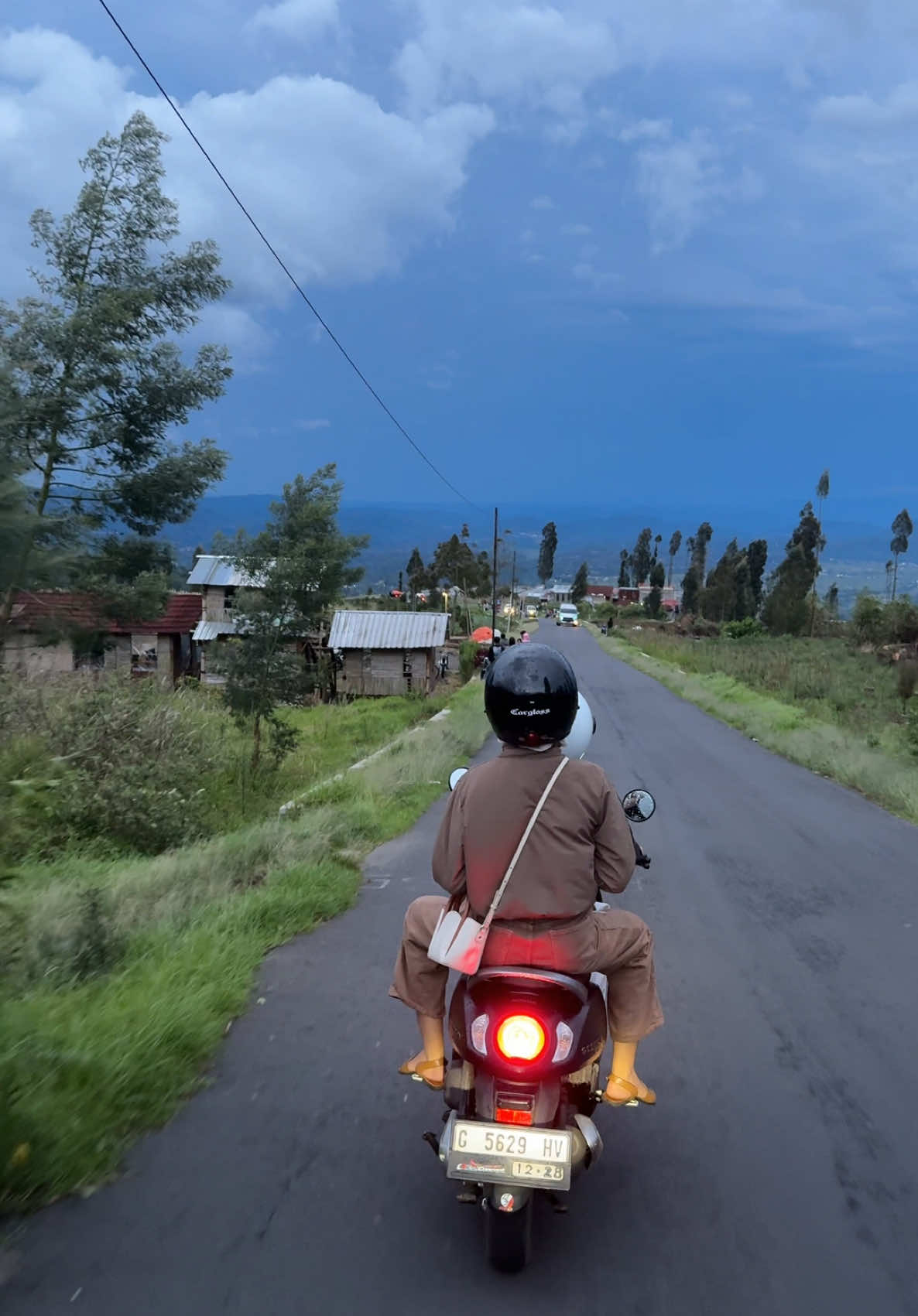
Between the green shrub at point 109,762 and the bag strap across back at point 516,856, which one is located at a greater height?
the bag strap across back at point 516,856

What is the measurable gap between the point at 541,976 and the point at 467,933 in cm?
27

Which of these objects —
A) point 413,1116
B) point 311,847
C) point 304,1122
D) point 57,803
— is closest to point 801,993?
point 413,1116

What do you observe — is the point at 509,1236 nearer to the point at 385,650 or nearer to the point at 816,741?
the point at 816,741

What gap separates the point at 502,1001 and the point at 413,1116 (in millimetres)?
1328

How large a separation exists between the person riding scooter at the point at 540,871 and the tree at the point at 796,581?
77.6 meters

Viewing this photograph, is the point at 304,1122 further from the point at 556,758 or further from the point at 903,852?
the point at 903,852

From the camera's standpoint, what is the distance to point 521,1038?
A: 312 centimetres

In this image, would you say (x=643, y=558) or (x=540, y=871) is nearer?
(x=540, y=871)

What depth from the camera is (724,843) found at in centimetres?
996

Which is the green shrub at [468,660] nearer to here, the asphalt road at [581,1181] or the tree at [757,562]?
the asphalt road at [581,1181]

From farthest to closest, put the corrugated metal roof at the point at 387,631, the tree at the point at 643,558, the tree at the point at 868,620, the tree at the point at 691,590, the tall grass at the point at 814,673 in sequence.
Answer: the tree at the point at 643,558
the tree at the point at 691,590
the tree at the point at 868,620
the corrugated metal roof at the point at 387,631
the tall grass at the point at 814,673

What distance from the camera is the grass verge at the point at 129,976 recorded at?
361 cm

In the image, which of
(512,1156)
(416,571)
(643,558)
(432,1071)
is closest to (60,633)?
(432,1071)

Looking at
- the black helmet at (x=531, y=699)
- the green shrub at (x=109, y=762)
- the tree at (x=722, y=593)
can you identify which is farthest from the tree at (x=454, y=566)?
the black helmet at (x=531, y=699)
